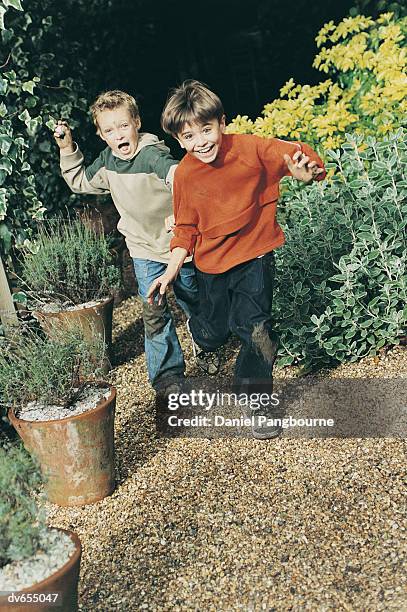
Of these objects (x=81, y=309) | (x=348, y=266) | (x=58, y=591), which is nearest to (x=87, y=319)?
(x=81, y=309)

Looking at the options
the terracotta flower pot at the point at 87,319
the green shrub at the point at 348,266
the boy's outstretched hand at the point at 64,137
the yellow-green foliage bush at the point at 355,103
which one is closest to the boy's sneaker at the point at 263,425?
the green shrub at the point at 348,266

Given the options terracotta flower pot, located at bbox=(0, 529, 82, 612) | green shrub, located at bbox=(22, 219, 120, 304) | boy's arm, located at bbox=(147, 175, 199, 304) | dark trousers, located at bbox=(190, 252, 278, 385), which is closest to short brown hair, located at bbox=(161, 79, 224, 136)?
boy's arm, located at bbox=(147, 175, 199, 304)

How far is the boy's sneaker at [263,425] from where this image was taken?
344 cm

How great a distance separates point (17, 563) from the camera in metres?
2.15

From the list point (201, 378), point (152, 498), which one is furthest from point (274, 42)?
point (152, 498)

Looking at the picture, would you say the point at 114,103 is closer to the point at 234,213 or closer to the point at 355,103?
the point at 234,213

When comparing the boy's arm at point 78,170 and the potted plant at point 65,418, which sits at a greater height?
the boy's arm at point 78,170

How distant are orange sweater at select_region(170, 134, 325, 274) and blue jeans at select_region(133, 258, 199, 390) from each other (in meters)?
0.50

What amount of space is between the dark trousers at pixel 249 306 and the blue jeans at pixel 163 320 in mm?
310

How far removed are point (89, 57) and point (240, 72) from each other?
9.02 ft

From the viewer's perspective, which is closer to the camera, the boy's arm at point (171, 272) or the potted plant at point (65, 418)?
the potted plant at point (65, 418)

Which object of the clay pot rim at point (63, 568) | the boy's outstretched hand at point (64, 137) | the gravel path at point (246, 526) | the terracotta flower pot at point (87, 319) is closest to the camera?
the clay pot rim at point (63, 568)

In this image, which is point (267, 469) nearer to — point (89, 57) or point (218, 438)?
point (218, 438)

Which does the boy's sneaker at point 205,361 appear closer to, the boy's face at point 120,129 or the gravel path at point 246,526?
the gravel path at point 246,526
